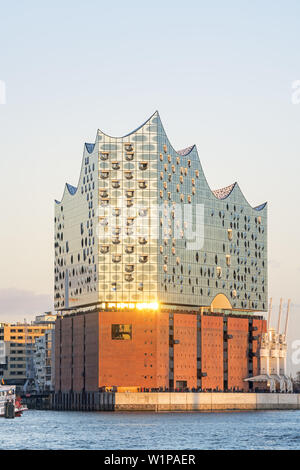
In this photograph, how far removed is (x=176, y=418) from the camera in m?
176

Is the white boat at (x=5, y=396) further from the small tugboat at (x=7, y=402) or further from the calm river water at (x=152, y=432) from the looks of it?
the calm river water at (x=152, y=432)

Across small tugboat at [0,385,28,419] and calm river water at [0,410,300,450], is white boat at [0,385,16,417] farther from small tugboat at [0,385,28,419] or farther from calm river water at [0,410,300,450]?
calm river water at [0,410,300,450]

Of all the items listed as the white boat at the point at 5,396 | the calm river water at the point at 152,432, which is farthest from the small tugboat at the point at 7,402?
the calm river water at the point at 152,432

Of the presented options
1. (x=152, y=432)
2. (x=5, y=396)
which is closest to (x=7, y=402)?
(x=5, y=396)

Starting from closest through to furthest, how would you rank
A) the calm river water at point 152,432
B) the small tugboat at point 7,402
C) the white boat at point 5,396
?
1. the calm river water at point 152,432
2. the small tugboat at point 7,402
3. the white boat at point 5,396

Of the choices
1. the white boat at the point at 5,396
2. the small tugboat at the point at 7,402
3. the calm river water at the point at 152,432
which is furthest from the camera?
the white boat at the point at 5,396

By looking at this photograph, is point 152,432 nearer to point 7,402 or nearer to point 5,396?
point 7,402

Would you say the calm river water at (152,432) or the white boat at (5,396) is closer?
the calm river water at (152,432)

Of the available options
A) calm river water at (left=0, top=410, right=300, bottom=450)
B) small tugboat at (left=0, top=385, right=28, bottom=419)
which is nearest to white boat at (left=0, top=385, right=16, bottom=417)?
small tugboat at (left=0, top=385, right=28, bottom=419)

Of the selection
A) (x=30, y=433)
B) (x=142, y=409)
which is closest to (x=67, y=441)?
(x=30, y=433)
